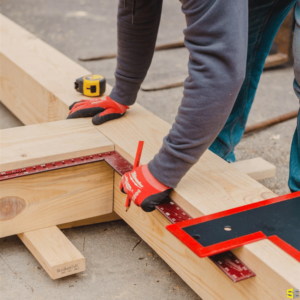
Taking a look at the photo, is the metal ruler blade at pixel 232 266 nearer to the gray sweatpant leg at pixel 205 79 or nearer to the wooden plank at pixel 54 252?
the gray sweatpant leg at pixel 205 79

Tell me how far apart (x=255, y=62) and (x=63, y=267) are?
120cm

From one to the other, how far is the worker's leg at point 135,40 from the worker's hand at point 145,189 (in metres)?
0.59

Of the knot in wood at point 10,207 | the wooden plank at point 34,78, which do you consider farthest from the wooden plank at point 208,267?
the wooden plank at point 34,78

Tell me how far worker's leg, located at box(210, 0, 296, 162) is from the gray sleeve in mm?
655

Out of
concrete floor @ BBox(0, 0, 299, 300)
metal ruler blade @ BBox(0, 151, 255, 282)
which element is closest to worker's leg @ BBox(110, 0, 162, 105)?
metal ruler blade @ BBox(0, 151, 255, 282)

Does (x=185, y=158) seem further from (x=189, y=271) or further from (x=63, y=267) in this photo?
(x=63, y=267)

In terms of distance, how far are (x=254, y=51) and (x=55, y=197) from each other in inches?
41.5

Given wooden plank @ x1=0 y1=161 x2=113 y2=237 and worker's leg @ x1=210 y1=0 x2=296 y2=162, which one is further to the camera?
worker's leg @ x1=210 y1=0 x2=296 y2=162

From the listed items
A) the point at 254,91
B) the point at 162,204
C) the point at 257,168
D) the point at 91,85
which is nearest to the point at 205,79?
the point at 162,204

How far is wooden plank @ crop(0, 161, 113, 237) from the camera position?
168 cm

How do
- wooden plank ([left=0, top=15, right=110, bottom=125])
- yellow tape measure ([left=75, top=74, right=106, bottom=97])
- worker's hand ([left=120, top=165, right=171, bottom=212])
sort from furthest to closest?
wooden plank ([left=0, top=15, right=110, bottom=125]) → yellow tape measure ([left=75, top=74, right=106, bottom=97]) → worker's hand ([left=120, top=165, right=171, bottom=212])

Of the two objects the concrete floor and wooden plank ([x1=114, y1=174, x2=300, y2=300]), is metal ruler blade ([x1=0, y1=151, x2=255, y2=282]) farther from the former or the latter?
the concrete floor

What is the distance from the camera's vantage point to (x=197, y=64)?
1275 mm

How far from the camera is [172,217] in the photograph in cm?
147
